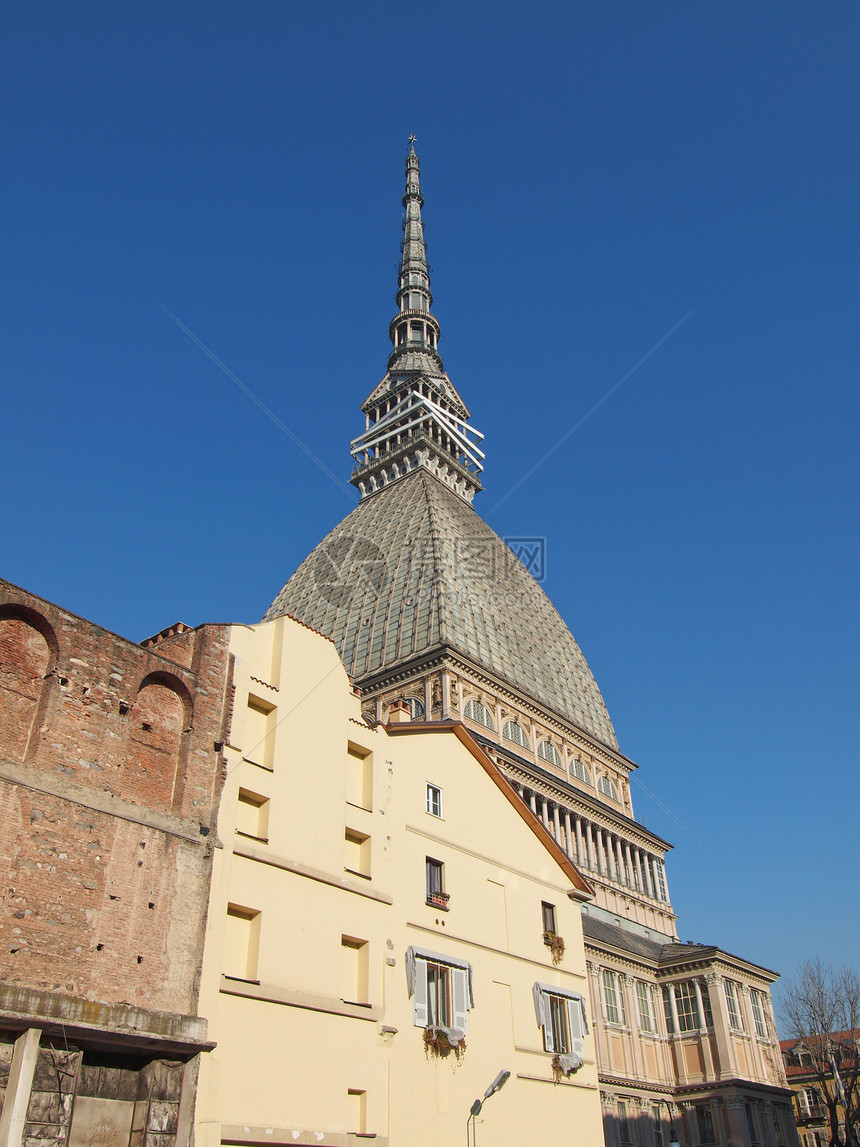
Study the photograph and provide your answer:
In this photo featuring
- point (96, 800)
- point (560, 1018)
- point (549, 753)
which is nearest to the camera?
point (96, 800)

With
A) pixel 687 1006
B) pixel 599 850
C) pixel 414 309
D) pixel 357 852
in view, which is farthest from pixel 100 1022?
pixel 414 309

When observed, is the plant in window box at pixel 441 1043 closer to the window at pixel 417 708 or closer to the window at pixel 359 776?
the window at pixel 359 776

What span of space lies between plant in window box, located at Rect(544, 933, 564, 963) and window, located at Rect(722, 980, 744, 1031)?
2415 cm

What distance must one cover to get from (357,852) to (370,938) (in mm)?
2206

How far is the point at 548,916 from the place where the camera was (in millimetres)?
30797

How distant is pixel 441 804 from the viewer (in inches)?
1122

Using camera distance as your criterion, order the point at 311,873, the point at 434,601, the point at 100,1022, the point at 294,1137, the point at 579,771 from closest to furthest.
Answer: the point at 100,1022 → the point at 294,1137 → the point at 311,873 → the point at 434,601 → the point at 579,771

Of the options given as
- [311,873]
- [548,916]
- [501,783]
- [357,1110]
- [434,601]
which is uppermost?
[434,601]

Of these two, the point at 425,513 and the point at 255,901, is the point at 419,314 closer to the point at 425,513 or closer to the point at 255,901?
the point at 425,513

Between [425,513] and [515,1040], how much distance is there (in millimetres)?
56704

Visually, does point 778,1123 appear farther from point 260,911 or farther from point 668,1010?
point 260,911

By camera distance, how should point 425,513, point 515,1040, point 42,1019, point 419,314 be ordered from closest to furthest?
point 42,1019, point 515,1040, point 425,513, point 419,314

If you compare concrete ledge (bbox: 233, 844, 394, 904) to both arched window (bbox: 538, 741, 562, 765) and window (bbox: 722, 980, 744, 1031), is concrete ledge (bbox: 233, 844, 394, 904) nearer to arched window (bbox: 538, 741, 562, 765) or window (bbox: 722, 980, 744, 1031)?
window (bbox: 722, 980, 744, 1031)

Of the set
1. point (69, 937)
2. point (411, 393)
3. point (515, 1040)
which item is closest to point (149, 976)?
point (69, 937)
